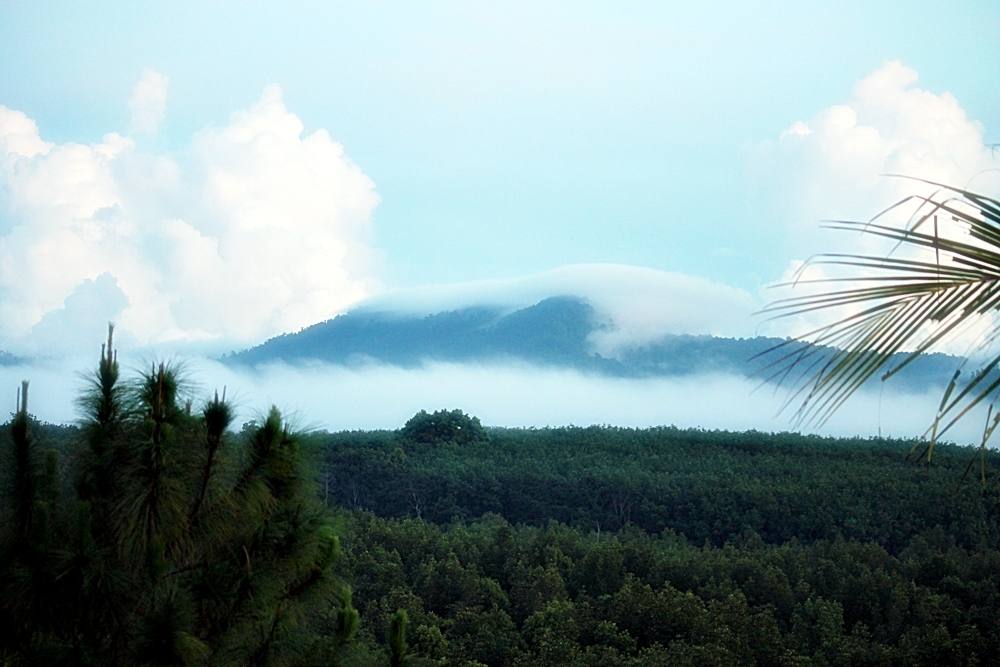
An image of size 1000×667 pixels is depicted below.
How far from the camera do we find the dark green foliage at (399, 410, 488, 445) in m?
65.4

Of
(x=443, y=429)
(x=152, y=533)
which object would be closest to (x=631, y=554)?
(x=152, y=533)

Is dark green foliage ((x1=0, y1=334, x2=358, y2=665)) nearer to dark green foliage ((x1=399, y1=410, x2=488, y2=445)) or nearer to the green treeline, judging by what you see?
the green treeline

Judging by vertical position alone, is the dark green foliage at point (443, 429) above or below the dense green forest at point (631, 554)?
above

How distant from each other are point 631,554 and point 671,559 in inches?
41.6

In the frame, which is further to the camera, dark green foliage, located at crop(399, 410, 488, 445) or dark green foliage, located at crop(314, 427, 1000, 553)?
dark green foliage, located at crop(399, 410, 488, 445)

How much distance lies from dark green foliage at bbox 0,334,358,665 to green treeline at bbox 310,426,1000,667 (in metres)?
0.63

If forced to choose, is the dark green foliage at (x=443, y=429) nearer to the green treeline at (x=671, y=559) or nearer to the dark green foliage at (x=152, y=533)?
the green treeline at (x=671, y=559)

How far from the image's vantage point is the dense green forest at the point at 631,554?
19.2 metres

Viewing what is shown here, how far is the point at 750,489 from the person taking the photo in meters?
47.6

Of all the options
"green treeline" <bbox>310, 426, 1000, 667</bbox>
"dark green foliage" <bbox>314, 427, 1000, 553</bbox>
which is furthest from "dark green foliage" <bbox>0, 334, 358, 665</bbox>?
"dark green foliage" <bbox>314, 427, 1000, 553</bbox>

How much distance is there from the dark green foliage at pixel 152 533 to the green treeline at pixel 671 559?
24.6 inches

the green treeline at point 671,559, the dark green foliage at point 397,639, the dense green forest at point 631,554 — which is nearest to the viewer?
the dark green foliage at point 397,639

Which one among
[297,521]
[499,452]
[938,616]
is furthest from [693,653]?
[499,452]

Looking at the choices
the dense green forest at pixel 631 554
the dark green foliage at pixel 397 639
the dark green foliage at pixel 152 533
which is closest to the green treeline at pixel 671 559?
the dense green forest at pixel 631 554
